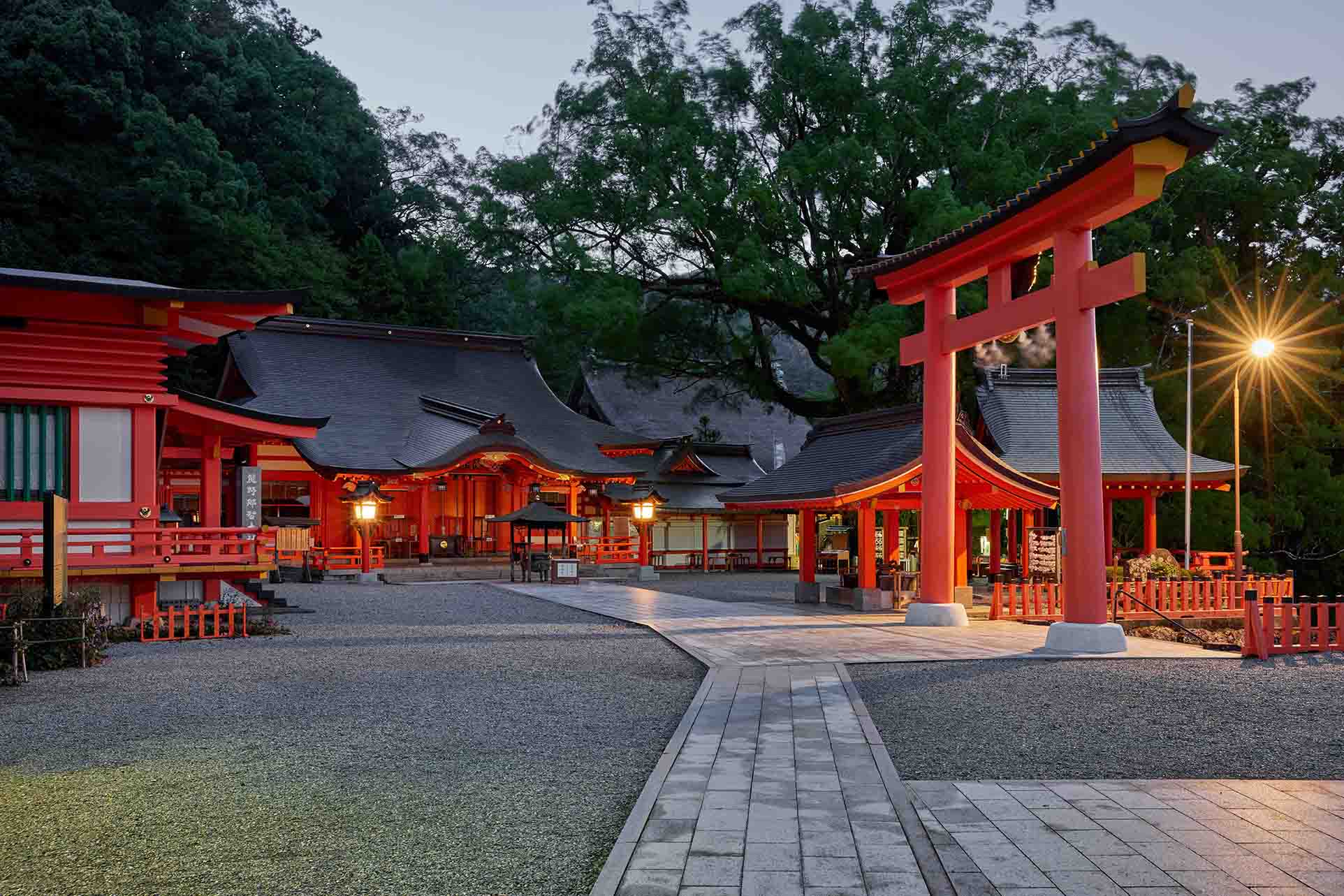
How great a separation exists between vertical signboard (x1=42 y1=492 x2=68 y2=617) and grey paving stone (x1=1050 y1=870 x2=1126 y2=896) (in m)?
12.0

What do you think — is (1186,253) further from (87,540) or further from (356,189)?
(356,189)

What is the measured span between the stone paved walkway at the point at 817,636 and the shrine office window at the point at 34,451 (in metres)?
8.82

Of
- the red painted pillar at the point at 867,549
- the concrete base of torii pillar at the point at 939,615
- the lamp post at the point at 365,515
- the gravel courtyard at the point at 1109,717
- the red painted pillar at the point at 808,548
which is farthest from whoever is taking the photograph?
the lamp post at the point at 365,515

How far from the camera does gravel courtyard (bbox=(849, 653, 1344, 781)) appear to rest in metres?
7.28

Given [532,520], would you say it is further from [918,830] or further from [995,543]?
[918,830]

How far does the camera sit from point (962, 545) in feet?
69.6

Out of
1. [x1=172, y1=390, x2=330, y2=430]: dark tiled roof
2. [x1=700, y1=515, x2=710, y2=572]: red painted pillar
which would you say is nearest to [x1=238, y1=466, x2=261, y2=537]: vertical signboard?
[x1=172, y1=390, x2=330, y2=430]: dark tiled roof

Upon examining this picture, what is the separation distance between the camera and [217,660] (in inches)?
520

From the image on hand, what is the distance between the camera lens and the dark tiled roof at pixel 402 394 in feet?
103

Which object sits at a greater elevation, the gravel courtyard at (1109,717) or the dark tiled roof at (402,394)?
the dark tiled roof at (402,394)

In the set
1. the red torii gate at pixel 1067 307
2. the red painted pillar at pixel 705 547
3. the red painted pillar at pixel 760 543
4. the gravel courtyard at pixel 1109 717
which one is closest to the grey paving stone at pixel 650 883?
the gravel courtyard at pixel 1109 717

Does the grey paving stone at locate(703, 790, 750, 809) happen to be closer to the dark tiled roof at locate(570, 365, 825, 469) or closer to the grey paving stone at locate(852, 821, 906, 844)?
the grey paving stone at locate(852, 821, 906, 844)

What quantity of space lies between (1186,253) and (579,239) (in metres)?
17.4

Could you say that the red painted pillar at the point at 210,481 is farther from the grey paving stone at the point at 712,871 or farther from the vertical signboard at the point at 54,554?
the grey paving stone at the point at 712,871
